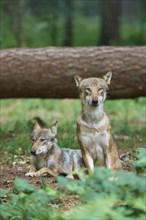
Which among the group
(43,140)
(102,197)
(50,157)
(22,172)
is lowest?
(22,172)

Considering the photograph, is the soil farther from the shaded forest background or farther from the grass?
the shaded forest background

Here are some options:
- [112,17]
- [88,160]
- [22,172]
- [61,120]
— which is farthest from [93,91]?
[112,17]

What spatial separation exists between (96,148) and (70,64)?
3.68 m

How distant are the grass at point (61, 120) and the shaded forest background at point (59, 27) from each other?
500cm

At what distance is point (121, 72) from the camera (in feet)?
38.7

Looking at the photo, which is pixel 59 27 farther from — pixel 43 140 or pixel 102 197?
pixel 102 197

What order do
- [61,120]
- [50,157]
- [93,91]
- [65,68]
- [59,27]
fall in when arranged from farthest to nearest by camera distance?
[59,27] → [61,120] → [65,68] → [50,157] → [93,91]

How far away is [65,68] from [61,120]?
90.6 inches

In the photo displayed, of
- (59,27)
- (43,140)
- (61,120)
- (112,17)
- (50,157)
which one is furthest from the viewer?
(59,27)

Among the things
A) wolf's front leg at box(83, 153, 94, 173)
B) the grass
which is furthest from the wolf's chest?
the grass

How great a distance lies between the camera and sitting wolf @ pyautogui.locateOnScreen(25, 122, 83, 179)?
28.0 feet

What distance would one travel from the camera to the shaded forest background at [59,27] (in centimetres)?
2298

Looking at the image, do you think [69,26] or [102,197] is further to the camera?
[69,26]

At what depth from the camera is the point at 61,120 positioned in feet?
45.5
